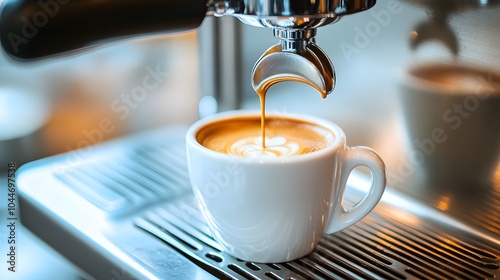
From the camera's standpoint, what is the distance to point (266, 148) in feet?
1.57

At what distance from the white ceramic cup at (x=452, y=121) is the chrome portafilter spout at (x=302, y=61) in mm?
132

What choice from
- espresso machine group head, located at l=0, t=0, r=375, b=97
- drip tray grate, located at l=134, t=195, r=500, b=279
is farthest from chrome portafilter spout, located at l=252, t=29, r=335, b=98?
drip tray grate, located at l=134, t=195, r=500, b=279

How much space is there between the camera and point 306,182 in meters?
0.42

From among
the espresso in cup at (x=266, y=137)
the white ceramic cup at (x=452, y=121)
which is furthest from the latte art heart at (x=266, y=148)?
the white ceramic cup at (x=452, y=121)

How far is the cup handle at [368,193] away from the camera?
0.45 meters

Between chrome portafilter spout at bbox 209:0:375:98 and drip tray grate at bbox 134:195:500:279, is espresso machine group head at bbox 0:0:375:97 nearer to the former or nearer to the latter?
chrome portafilter spout at bbox 209:0:375:98

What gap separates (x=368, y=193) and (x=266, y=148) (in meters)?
0.08

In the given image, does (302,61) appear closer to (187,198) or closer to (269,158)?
(269,158)

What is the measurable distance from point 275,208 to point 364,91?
0.18 m

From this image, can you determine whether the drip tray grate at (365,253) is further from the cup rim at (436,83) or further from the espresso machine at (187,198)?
the cup rim at (436,83)

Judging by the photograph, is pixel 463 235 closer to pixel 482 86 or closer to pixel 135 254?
pixel 482 86

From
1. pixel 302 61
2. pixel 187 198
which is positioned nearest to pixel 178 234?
pixel 187 198

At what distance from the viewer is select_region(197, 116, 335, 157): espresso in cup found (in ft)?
1.55

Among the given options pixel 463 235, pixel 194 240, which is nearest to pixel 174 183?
pixel 194 240
